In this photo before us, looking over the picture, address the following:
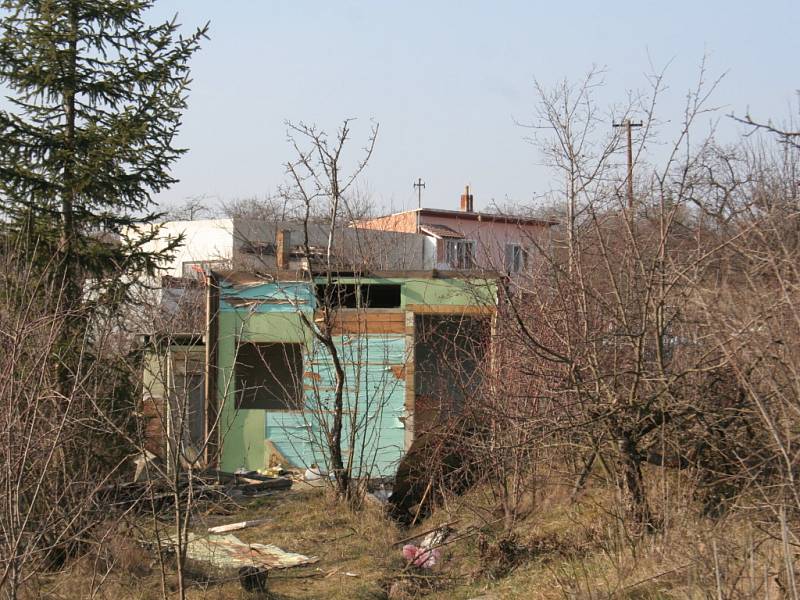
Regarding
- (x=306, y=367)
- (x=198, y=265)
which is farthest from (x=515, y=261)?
(x=198, y=265)

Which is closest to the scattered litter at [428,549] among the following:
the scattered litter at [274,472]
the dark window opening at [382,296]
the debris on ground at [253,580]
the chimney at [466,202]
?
the debris on ground at [253,580]

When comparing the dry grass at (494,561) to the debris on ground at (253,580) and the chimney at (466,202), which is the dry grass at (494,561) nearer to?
the debris on ground at (253,580)

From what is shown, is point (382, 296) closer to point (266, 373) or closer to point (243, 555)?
point (266, 373)

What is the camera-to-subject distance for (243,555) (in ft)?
31.4

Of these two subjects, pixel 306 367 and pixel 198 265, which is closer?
pixel 306 367

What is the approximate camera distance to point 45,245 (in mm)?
10492

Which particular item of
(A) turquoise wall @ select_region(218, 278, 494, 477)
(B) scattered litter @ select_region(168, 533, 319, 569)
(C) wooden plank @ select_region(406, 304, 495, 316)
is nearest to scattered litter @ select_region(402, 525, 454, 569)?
(B) scattered litter @ select_region(168, 533, 319, 569)

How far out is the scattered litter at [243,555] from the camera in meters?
9.13

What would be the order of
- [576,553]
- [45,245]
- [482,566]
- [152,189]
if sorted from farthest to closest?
[152,189], [45,245], [482,566], [576,553]

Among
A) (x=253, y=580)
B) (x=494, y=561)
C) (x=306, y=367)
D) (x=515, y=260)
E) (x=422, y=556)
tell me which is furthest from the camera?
(x=306, y=367)

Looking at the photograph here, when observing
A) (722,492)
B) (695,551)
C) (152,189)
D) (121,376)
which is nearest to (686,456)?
(722,492)

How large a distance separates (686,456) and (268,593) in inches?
156

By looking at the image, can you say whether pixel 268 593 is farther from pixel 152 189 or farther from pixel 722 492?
pixel 152 189

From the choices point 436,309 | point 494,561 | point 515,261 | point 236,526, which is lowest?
point 236,526
